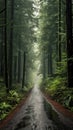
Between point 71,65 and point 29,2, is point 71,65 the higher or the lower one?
the lower one

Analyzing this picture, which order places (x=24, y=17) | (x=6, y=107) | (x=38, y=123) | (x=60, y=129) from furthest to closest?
(x=24, y=17) < (x=6, y=107) < (x=38, y=123) < (x=60, y=129)

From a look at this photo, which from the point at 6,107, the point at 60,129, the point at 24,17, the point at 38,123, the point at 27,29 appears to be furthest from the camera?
the point at 27,29

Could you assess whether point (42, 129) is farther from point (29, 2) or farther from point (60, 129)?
point (29, 2)

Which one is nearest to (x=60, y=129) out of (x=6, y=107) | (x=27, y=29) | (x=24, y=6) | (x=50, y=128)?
(x=50, y=128)

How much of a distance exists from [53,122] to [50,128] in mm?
1114

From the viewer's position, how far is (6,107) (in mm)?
14219

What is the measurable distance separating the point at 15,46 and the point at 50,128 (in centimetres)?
2745

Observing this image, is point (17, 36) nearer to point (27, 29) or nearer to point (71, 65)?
point (27, 29)

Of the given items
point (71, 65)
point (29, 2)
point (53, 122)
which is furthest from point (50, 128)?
point (29, 2)

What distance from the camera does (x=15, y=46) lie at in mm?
34844

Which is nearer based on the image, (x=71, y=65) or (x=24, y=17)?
(x=71, y=65)

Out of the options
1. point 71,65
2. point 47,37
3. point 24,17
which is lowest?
point 71,65

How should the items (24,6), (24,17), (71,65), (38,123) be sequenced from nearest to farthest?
(38,123), (71,65), (24,6), (24,17)

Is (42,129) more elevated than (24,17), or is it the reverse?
(24,17)
